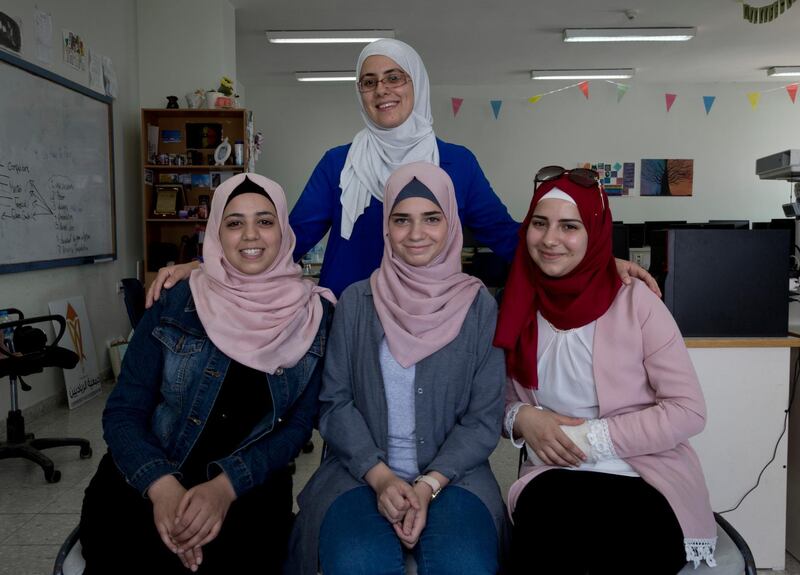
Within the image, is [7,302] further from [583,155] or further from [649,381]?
[583,155]

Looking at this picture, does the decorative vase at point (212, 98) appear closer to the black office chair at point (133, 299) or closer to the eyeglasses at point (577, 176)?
the black office chair at point (133, 299)

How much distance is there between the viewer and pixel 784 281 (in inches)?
76.0

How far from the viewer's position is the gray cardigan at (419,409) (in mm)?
1346

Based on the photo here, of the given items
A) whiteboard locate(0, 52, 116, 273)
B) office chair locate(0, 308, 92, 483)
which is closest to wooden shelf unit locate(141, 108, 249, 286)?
whiteboard locate(0, 52, 116, 273)

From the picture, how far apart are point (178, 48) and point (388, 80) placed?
4110 millimetres

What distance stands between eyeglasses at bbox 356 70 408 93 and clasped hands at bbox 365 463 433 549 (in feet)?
3.56

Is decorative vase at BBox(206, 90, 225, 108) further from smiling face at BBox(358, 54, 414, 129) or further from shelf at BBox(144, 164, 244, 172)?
smiling face at BBox(358, 54, 414, 129)

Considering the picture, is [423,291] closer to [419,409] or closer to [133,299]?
[419,409]

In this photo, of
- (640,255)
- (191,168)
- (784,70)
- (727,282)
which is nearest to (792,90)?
(784,70)

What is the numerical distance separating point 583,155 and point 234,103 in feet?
17.0

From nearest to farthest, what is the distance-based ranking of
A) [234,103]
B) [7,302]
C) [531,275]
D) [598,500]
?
[598,500], [531,275], [7,302], [234,103]

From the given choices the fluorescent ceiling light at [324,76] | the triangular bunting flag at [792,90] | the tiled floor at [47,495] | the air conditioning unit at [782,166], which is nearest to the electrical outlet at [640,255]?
the air conditioning unit at [782,166]

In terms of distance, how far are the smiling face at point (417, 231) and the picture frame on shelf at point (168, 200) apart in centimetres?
→ 383

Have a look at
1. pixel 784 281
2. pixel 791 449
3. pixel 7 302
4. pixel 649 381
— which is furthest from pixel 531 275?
pixel 7 302
